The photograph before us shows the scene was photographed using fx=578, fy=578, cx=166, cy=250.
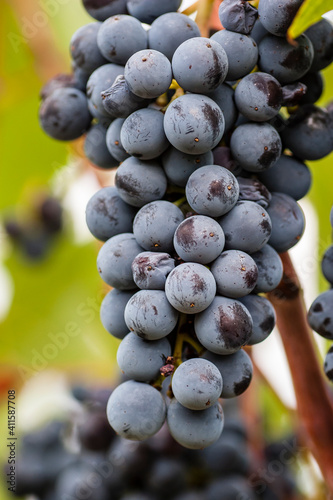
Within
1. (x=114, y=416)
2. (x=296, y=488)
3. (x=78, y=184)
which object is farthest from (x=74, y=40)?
(x=296, y=488)

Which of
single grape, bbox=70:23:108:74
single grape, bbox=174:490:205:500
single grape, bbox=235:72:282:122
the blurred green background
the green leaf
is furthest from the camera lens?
the blurred green background

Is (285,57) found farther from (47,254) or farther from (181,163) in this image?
(47,254)

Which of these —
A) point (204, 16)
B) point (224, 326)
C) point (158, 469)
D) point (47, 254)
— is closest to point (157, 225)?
point (224, 326)

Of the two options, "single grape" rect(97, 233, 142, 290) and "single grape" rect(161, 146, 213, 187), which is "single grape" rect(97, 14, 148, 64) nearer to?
"single grape" rect(161, 146, 213, 187)

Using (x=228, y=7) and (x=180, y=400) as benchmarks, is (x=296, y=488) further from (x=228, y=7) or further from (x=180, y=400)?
(x=228, y=7)

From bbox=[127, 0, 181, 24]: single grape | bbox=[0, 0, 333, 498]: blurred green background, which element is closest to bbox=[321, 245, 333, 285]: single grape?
bbox=[127, 0, 181, 24]: single grape

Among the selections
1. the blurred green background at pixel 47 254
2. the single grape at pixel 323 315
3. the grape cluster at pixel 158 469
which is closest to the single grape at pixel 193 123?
the single grape at pixel 323 315
